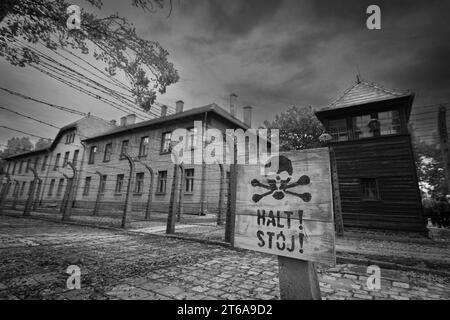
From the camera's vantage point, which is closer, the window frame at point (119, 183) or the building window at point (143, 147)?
the building window at point (143, 147)

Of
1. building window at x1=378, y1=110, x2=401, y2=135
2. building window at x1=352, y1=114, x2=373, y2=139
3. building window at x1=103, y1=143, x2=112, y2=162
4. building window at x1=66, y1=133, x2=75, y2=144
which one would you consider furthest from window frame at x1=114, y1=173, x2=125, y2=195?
building window at x1=378, y1=110, x2=401, y2=135

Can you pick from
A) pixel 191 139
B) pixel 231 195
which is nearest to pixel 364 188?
pixel 231 195

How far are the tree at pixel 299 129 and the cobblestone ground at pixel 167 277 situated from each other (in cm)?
2108

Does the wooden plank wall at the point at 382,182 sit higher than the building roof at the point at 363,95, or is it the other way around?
the building roof at the point at 363,95

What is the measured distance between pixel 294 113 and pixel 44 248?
24.9m

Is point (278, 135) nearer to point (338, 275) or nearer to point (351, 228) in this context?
point (351, 228)

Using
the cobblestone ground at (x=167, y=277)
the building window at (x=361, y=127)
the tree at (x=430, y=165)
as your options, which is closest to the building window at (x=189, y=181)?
the cobblestone ground at (x=167, y=277)

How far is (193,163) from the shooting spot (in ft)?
52.4

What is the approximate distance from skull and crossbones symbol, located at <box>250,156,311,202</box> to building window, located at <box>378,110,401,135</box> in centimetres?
1223

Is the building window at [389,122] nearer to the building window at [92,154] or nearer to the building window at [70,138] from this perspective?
the building window at [92,154]

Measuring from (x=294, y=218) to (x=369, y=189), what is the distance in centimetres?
1184

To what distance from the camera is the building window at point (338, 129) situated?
42.1 ft
